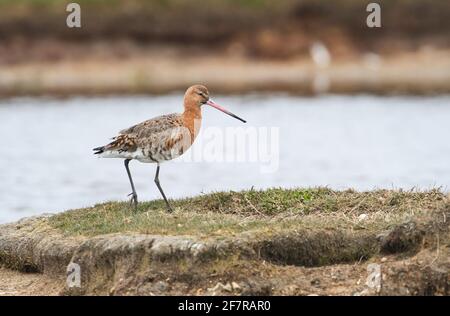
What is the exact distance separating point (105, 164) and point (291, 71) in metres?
15.5

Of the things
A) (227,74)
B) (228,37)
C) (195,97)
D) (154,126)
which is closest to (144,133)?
(154,126)

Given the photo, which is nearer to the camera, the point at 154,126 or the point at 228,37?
the point at 154,126

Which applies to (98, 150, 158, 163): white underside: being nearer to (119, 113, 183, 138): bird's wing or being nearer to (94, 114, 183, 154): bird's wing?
(94, 114, 183, 154): bird's wing

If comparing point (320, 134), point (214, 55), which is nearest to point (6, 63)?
point (214, 55)

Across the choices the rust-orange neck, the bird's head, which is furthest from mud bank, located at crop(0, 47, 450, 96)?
the rust-orange neck

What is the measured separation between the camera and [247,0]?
40.6 m

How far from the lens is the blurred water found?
19.2 metres

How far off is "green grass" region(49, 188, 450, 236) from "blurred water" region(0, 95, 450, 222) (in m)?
4.27

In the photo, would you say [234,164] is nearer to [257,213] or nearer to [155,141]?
[155,141]

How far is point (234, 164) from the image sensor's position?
22.6 m

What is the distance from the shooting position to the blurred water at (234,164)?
1920 cm

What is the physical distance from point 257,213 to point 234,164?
1135 centimetres
